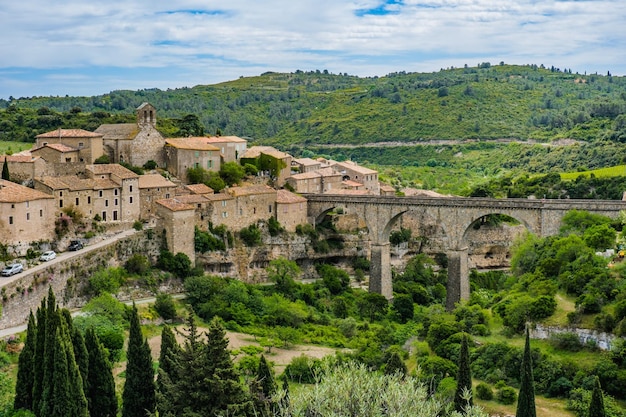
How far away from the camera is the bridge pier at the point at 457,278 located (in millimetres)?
59750

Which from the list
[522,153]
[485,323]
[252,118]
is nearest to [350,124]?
[252,118]

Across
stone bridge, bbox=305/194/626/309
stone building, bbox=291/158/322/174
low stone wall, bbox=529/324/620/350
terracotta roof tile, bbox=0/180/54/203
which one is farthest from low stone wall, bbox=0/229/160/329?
low stone wall, bbox=529/324/620/350

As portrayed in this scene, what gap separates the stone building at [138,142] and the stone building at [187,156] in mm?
806

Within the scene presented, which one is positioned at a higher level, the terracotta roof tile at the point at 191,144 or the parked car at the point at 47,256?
the terracotta roof tile at the point at 191,144

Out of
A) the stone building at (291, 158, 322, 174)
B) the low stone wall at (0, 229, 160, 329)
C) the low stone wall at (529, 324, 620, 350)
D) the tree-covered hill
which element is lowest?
the low stone wall at (529, 324, 620, 350)

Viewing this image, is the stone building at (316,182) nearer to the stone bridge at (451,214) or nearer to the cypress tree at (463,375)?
the stone bridge at (451,214)

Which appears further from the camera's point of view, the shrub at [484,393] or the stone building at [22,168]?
the stone building at [22,168]

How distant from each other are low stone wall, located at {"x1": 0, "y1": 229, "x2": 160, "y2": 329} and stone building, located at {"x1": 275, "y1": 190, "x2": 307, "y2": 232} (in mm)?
11218

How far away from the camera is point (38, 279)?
1895 inches

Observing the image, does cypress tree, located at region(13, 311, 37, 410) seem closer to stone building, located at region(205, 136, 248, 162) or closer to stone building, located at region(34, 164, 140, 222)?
stone building, located at region(34, 164, 140, 222)

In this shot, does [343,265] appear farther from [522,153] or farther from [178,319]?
[522,153]

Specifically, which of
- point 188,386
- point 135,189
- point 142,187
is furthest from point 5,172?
point 188,386

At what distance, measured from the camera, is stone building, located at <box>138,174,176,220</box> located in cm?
5988

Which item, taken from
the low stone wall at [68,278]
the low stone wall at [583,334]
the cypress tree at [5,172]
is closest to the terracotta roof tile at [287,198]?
the low stone wall at [68,278]
